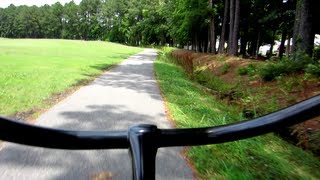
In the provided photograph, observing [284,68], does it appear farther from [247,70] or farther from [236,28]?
[236,28]

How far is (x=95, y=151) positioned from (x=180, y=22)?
112 feet

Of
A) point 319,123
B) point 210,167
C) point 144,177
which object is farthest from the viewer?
point 319,123

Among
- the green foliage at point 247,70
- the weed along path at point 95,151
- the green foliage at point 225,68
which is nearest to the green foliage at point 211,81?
the green foliage at point 225,68

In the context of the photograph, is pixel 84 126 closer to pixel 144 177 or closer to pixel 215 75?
pixel 144 177

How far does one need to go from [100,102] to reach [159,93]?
299 centimetres

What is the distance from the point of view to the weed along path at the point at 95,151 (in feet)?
16.9

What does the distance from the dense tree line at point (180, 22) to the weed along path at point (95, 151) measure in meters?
7.11

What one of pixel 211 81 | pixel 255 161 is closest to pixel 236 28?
pixel 211 81

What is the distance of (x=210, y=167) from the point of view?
5242mm

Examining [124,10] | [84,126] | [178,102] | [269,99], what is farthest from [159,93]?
[124,10]

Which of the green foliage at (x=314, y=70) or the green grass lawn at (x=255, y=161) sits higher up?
the green foliage at (x=314, y=70)

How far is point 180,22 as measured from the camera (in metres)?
39.0

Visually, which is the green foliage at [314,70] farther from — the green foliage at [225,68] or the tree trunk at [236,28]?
the tree trunk at [236,28]

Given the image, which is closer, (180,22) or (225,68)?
(225,68)
